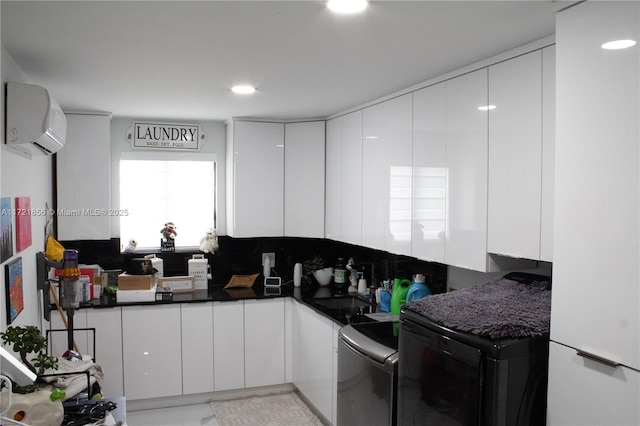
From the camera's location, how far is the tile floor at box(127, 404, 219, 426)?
146 inches

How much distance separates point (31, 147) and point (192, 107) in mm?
1242

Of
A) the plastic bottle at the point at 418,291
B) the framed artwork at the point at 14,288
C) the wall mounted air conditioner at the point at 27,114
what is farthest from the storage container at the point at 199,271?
the wall mounted air conditioner at the point at 27,114

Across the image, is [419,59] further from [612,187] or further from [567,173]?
[612,187]

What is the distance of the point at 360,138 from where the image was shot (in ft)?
11.9

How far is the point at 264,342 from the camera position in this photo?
411 cm

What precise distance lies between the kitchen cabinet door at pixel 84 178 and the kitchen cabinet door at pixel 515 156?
295 centimetres

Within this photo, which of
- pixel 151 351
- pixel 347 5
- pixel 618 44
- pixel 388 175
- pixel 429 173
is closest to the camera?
pixel 618 44

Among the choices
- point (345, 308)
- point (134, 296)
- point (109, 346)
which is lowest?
point (109, 346)

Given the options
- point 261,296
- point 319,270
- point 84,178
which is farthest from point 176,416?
point 84,178

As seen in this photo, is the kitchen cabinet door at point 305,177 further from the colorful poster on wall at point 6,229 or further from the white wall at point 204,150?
the colorful poster on wall at point 6,229

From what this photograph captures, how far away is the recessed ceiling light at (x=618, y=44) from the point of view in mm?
1463

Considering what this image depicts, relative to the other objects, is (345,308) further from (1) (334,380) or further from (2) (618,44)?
(2) (618,44)

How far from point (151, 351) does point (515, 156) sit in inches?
116

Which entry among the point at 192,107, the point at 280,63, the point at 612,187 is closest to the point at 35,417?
the point at 280,63
